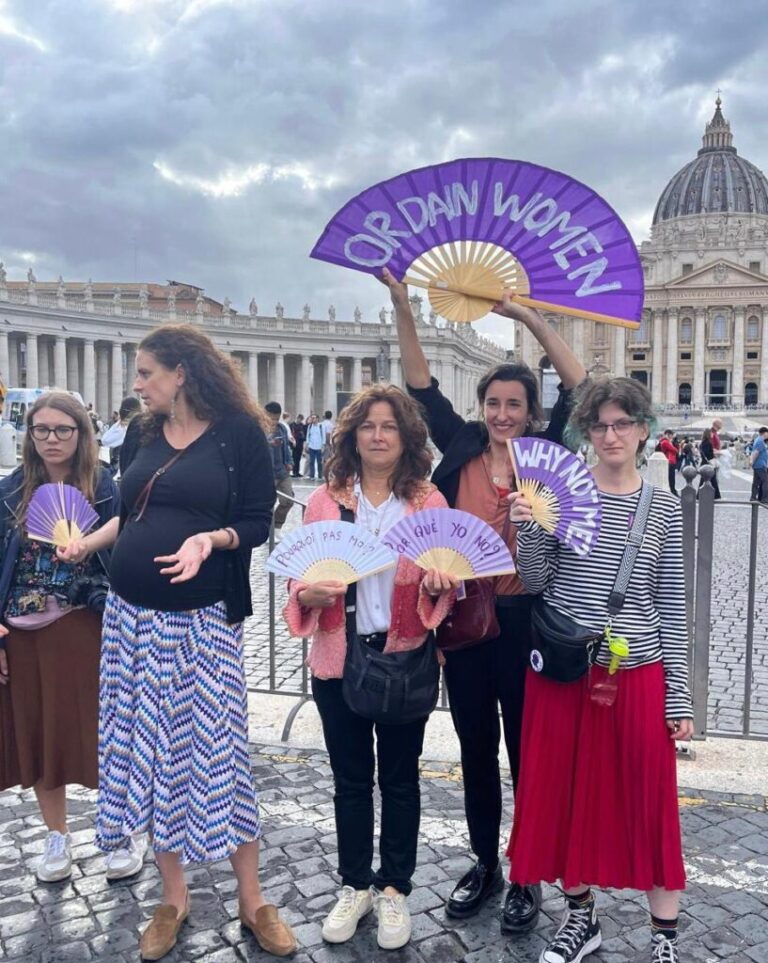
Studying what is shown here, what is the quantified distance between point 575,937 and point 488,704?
2.71 ft

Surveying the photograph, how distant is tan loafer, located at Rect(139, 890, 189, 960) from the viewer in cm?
285

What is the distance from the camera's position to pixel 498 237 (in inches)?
126

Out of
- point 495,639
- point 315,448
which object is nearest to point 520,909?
point 495,639

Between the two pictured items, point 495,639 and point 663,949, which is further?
point 495,639

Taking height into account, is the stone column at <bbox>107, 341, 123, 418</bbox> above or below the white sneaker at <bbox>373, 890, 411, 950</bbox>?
above

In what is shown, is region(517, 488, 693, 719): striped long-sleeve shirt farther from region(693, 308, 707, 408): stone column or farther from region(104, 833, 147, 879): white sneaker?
region(693, 308, 707, 408): stone column

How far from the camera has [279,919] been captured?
297 cm

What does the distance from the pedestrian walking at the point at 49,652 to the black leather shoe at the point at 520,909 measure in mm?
1530

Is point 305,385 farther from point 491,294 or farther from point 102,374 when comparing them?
point 491,294

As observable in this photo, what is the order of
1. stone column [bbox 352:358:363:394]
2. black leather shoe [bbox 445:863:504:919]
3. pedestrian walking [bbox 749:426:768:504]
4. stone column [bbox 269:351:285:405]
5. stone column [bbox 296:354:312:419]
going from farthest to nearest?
stone column [bbox 352:358:363:394] → stone column [bbox 296:354:312:419] → stone column [bbox 269:351:285:405] → pedestrian walking [bbox 749:426:768:504] → black leather shoe [bbox 445:863:504:919]

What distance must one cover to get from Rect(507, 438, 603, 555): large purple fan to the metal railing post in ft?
6.17

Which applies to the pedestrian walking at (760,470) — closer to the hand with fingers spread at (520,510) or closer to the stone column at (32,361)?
the hand with fingers spread at (520,510)

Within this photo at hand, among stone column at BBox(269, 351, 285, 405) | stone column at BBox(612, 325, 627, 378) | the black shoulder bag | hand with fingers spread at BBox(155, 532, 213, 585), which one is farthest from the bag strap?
stone column at BBox(612, 325, 627, 378)

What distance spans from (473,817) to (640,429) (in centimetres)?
162
